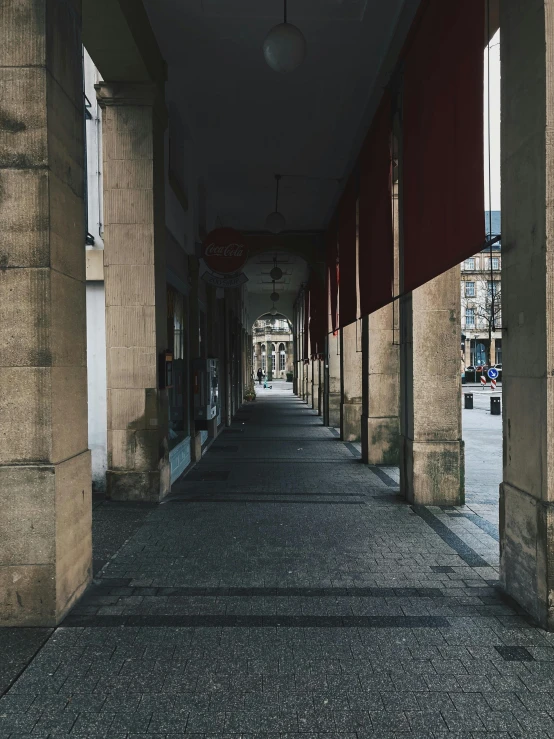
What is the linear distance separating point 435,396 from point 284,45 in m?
5.28

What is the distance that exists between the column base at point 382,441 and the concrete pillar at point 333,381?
8456 mm

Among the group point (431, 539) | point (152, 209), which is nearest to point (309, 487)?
point (431, 539)

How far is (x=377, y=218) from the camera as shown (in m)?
10.0

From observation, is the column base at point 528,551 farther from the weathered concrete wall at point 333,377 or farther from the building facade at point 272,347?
the building facade at point 272,347

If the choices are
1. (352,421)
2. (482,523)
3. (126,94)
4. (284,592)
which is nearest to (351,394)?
(352,421)

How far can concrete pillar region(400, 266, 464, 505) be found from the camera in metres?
9.04

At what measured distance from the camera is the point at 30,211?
15.9ft

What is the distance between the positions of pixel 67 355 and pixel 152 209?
15.6ft

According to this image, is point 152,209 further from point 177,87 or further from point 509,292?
point 509,292

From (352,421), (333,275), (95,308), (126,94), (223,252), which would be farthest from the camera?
(333,275)

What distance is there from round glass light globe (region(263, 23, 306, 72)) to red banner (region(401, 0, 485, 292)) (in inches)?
Result: 59.1

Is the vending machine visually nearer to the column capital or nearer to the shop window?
the shop window

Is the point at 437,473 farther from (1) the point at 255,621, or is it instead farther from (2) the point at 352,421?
(2) the point at 352,421

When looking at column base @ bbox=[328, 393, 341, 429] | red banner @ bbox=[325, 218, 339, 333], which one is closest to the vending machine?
red banner @ bbox=[325, 218, 339, 333]
